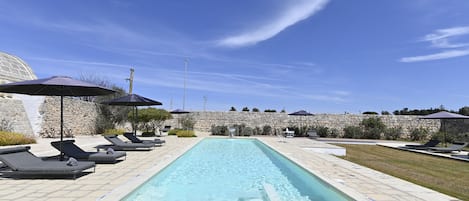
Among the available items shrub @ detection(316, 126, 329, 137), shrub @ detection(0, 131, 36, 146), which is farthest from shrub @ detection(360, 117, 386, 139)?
shrub @ detection(0, 131, 36, 146)

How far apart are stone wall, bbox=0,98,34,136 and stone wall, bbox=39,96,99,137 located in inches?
27.9

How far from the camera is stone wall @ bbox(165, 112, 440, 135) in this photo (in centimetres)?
2403

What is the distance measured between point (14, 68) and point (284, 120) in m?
24.1

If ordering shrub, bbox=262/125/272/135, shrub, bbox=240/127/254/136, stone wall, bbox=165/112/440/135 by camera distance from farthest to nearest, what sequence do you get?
shrub, bbox=262/125/272/135
stone wall, bbox=165/112/440/135
shrub, bbox=240/127/254/136

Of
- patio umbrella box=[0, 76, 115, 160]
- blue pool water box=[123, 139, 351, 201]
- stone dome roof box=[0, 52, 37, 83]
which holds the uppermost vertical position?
stone dome roof box=[0, 52, 37, 83]

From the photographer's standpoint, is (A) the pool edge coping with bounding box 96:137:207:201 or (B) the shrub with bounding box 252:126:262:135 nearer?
(A) the pool edge coping with bounding box 96:137:207:201

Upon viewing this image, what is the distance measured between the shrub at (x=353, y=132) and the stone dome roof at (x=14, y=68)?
2648 centimetres

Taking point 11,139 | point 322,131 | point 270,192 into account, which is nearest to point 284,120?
point 322,131

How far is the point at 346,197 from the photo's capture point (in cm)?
446

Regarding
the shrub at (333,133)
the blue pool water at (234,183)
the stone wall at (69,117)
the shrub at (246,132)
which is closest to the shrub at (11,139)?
the stone wall at (69,117)

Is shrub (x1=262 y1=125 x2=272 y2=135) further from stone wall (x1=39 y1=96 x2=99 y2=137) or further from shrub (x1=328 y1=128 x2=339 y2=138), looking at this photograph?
stone wall (x1=39 y1=96 x2=99 y2=137)

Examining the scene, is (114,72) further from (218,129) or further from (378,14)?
(378,14)

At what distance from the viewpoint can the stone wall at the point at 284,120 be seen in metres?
24.0

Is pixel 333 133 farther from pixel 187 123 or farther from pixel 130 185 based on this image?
pixel 130 185
